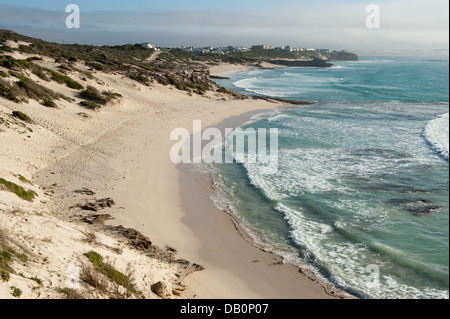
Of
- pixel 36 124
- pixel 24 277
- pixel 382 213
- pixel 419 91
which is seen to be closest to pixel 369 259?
pixel 382 213

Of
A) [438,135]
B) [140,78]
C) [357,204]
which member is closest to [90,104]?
[140,78]

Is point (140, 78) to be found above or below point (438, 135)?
above

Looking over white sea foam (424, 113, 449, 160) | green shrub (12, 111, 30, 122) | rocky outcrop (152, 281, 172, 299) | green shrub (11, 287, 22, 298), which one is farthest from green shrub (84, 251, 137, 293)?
white sea foam (424, 113, 449, 160)

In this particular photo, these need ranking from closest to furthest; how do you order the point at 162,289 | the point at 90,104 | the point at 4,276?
1. the point at 4,276
2. the point at 162,289
3. the point at 90,104

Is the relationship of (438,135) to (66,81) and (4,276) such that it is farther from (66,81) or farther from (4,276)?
(66,81)

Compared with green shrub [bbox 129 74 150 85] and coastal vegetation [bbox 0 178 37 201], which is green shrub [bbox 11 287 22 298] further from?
green shrub [bbox 129 74 150 85]

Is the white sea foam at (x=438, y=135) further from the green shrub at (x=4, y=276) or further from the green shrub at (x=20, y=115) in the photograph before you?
the green shrub at (x=20, y=115)
